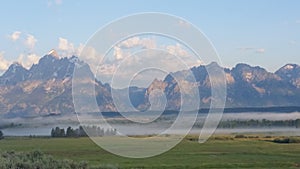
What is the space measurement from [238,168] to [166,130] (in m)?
17.6

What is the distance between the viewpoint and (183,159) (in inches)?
3172

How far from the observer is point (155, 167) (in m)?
67.2

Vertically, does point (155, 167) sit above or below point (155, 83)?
below

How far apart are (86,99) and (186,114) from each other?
951 centimetres

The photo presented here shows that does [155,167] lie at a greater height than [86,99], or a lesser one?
lesser

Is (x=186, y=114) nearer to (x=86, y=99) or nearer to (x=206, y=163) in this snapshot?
(x=86, y=99)

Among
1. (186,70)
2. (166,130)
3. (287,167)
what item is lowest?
(287,167)

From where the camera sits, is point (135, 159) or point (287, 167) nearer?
point (287, 167)

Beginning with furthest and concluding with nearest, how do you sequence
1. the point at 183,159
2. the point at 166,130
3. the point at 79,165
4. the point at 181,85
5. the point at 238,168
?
the point at 183,159 → the point at 238,168 → the point at 166,130 → the point at 181,85 → the point at 79,165

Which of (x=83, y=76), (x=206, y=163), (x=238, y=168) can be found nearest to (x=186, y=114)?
(x=83, y=76)

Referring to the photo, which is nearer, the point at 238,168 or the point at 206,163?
the point at 238,168

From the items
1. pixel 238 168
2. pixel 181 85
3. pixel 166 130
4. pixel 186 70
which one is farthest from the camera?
pixel 238 168

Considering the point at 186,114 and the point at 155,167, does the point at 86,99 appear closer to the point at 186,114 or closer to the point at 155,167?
the point at 186,114

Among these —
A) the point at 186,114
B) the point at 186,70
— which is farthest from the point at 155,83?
the point at 186,70
